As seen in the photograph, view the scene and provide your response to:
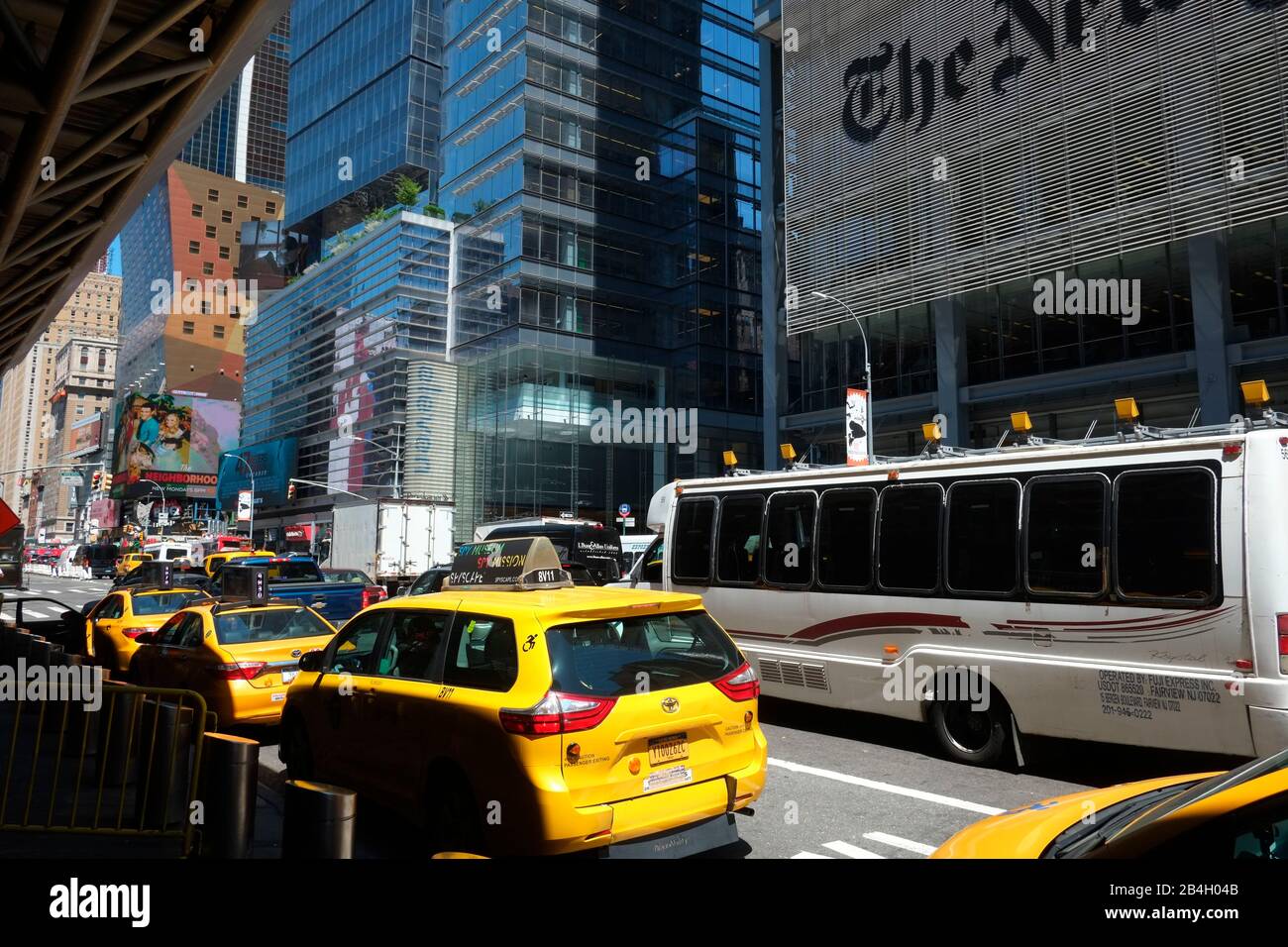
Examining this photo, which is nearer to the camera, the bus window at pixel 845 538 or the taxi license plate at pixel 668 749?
the taxi license plate at pixel 668 749

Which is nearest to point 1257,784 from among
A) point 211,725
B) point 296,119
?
point 211,725

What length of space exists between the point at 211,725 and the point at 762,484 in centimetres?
682

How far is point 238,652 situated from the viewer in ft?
31.8

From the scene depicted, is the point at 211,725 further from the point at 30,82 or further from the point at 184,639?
the point at 30,82

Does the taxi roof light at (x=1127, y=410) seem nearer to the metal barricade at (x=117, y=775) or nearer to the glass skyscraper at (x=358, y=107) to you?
the metal barricade at (x=117, y=775)

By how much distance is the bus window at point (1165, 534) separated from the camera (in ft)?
24.1

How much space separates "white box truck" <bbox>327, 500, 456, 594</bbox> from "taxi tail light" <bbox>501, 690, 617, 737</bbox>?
96.9 feet

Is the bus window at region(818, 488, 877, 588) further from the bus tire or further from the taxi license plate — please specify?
the taxi license plate

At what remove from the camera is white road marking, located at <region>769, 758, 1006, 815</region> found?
22.9ft

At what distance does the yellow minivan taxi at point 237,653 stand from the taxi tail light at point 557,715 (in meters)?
4.97

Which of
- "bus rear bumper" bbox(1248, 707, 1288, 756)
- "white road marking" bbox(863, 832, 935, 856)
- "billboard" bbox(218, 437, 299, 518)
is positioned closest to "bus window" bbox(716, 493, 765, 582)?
"white road marking" bbox(863, 832, 935, 856)

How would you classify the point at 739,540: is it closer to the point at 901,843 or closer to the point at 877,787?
the point at 877,787

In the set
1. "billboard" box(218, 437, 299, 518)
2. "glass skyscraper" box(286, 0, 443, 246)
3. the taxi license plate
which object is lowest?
the taxi license plate

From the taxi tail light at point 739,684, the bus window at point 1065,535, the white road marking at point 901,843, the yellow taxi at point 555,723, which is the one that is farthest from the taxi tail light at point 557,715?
the bus window at point 1065,535
